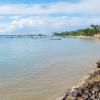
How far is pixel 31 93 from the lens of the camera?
2291 centimetres

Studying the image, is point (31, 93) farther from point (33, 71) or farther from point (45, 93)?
point (33, 71)

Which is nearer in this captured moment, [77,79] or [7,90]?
[7,90]

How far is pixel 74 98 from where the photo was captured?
16078 mm

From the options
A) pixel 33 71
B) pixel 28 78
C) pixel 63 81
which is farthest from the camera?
pixel 33 71

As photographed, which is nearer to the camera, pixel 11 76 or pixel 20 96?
pixel 20 96

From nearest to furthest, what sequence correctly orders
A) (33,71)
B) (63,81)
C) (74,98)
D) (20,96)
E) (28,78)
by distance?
(74,98), (20,96), (63,81), (28,78), (33,71)

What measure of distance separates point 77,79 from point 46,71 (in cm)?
676

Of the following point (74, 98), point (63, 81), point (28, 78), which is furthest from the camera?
point (28, 78)

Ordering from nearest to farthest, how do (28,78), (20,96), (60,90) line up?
(20,96) < (60,90) < (28,78)

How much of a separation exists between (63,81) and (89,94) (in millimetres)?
11545

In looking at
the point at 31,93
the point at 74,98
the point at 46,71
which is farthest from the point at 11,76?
the point at 74,98

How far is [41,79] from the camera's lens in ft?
94.7

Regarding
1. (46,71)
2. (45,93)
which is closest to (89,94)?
(45,93)

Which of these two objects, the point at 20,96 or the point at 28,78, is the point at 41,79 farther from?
the point at 20,96
